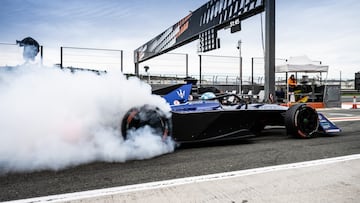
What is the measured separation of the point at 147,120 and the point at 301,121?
112 inches

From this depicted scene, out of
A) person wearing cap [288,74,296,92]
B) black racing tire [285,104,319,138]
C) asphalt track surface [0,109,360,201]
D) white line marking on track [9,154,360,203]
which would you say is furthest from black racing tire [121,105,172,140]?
person wearing cap [288,74,296,92]

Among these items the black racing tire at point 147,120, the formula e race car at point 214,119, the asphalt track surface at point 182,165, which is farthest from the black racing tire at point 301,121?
the black racing tire at point 147,120

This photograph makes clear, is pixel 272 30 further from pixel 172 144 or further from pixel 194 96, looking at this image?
pixel 172 144

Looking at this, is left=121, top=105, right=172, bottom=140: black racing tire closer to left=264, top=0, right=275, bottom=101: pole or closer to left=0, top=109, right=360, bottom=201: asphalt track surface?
left=0, top=109, right=360, bottom=201: asphalt track surface

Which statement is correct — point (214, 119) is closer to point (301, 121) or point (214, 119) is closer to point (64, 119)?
point (301, 121)

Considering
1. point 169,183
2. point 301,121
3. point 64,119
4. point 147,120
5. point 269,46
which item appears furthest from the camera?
point 269,46

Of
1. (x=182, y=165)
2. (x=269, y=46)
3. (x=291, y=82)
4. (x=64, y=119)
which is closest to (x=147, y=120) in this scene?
(x=182, y=165)

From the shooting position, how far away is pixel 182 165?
3.45 m

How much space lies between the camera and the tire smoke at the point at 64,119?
3174mm

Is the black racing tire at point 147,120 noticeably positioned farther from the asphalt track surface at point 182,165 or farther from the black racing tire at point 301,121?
the black racing tire at point 301,121

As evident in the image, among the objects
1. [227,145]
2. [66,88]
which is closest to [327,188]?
[227,145]

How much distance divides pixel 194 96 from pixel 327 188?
319cm

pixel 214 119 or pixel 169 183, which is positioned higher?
pixel 214 119

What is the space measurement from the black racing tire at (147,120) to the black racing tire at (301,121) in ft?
7.42
